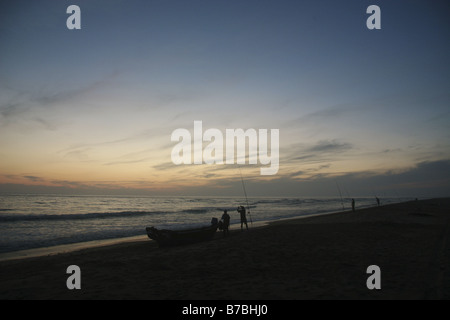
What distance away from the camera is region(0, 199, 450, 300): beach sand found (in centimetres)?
663

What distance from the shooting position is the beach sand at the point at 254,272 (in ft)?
21.8

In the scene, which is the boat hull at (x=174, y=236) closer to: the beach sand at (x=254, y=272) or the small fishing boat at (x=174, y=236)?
the small fishing boat at (x=174, y=236)

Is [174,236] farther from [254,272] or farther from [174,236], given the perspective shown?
[254,272]

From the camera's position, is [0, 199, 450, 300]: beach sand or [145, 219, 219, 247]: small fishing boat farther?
[145, 219, 219, 247]: small fishing boat

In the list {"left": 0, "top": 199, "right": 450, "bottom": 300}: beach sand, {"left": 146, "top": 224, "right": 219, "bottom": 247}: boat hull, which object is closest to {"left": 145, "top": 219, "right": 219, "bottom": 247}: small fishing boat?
{"left": 146, "top": 224, "right": 219, "bottom": 247}: boat hull

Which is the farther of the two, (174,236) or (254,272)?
(174,236)

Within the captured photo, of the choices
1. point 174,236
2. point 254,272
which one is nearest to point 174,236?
point 174,236

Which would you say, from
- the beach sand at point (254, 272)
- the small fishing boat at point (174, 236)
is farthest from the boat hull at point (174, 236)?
the beach sand at point (254, 272)

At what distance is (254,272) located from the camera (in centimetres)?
847

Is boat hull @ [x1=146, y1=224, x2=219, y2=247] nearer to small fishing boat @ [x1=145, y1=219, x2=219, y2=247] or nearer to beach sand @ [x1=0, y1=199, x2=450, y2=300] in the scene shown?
small fishing boat @ [x1=145, y1=219, x2=219, y2=247]
